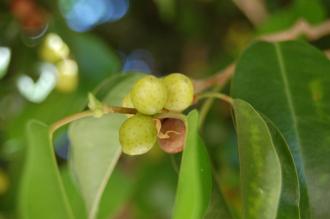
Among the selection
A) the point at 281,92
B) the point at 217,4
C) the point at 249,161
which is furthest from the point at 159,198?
the point at 249,161

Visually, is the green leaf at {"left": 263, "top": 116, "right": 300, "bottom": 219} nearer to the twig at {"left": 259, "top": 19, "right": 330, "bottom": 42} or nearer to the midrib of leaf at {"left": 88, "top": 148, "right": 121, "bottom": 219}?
the midrib of leaf at {"left": 88, "top": 148, "right": 121, "bottom": 219}

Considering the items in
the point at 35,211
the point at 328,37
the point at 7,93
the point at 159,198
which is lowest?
the point at 159,198

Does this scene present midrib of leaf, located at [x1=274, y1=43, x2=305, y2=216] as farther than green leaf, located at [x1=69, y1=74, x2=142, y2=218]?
No

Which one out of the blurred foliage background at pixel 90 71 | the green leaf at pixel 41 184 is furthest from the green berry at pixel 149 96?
the blurred foliage background at pixel 90 71

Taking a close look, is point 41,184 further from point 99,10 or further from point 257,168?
point 99,10

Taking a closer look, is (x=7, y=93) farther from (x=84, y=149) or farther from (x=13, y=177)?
(x=84, y=149)

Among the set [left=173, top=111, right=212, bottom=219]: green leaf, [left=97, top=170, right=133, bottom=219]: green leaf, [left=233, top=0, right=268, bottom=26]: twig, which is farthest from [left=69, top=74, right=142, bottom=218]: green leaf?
[left=233, top=0, right=268, bottom=26]: twig

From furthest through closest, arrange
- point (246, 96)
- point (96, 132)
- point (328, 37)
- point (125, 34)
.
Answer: point (125, 34), point (328, 37), point (96, 132), point (246, 96)
